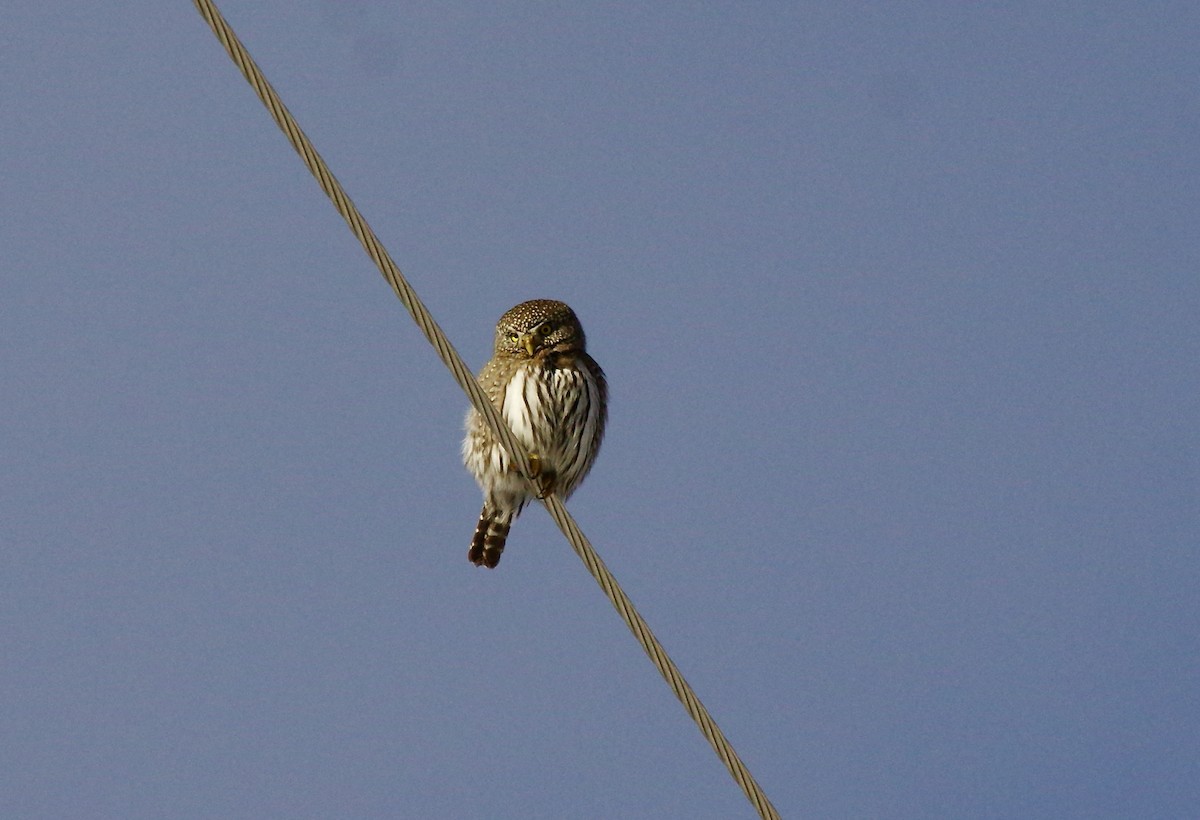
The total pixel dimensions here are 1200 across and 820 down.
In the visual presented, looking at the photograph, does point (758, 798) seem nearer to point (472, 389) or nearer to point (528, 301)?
point (472, 389)

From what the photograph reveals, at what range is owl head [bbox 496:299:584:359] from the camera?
908 centimetres

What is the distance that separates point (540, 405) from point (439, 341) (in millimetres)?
3163

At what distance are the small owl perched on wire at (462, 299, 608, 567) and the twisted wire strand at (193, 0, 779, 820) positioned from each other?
106 inches

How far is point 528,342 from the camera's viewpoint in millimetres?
9062

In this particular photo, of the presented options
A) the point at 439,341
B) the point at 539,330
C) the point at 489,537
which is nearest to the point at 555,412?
the point at 539,330

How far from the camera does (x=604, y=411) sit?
932 cm

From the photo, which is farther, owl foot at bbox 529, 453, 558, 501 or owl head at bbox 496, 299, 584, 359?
owl head at bbox 496, 299, 584, 359

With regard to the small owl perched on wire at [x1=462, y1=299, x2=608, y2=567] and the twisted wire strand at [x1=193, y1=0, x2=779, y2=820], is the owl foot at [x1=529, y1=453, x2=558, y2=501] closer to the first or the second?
the small owl perched on wire at [x1=462, y1=299, x2=608, y2=567]

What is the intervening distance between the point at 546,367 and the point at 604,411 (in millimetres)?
490

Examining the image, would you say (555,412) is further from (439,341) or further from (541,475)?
(439,341)

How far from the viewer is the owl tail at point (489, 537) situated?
9.61m

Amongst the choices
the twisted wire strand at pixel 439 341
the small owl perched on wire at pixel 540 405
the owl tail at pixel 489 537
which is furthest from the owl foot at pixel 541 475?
the twisted wire strand at pixel 439 341

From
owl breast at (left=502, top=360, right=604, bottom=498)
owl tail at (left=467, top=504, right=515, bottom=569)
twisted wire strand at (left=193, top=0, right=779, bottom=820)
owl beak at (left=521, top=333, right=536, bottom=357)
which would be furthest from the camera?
owl tail at (left=467, top=504, right=515, bottom=569)

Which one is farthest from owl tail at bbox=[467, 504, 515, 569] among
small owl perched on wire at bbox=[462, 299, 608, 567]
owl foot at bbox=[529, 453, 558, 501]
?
owl foot at bbox=[529, 453, 558, 501]
